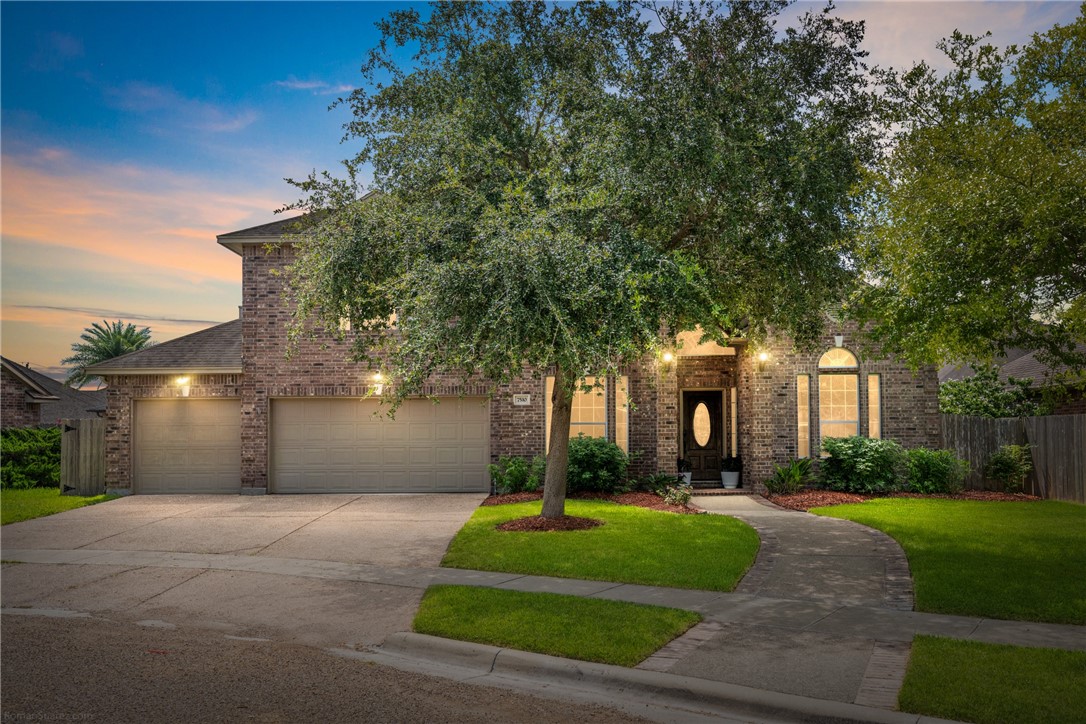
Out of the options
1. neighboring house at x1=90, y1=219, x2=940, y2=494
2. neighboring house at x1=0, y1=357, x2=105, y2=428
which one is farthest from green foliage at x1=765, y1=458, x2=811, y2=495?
neighboring house at x1=0, y1=357, x2=105, y2=428

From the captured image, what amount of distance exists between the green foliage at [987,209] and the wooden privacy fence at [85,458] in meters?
17.3

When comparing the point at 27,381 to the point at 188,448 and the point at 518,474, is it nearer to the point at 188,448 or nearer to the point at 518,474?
the point at 188,448

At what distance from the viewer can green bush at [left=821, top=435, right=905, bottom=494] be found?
1764 centimetres

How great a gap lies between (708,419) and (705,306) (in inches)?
350

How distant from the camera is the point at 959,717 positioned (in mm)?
5172

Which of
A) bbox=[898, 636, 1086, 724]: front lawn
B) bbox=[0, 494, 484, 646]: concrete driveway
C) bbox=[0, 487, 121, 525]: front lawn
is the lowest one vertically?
bbox=[0, 487, 121, 525]: front lawn

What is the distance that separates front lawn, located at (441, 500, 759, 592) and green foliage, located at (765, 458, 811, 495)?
408 cm

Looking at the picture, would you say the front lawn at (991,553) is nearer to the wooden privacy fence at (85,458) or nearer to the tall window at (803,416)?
the tall window at (803,416)

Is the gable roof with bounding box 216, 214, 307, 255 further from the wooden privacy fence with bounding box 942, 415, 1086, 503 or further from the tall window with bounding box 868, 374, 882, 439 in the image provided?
the wooden privacy fence with bounding box 942, 415, 1086, 503

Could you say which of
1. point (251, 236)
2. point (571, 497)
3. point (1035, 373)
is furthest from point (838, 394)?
point (251, 236)

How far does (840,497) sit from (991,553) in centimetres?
638

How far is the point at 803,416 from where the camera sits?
18.5 meters

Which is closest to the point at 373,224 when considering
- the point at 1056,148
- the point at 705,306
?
the point at 705,306

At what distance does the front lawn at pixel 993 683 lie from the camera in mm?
5188
